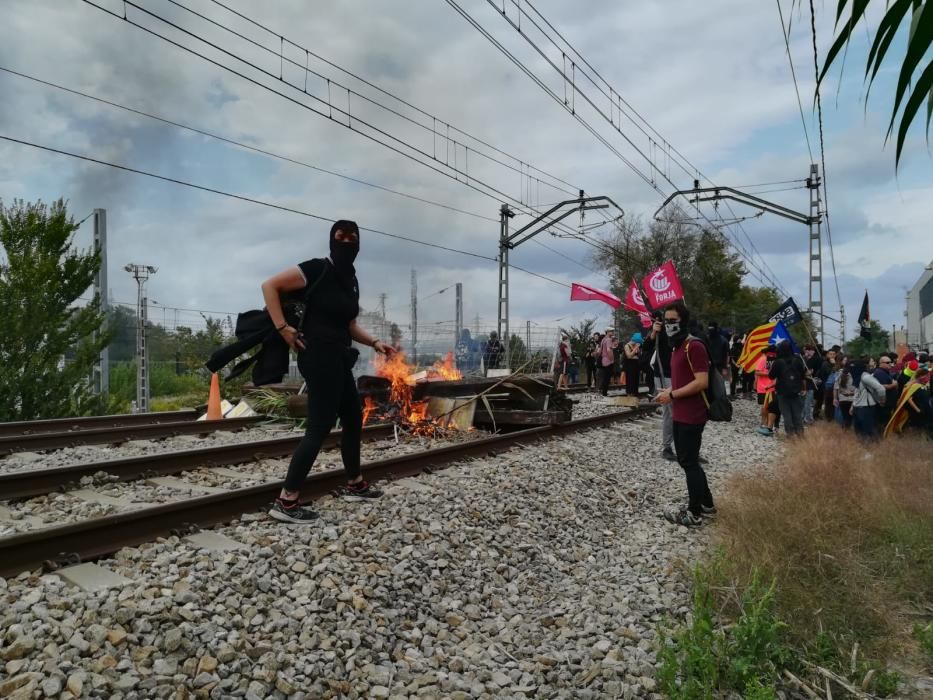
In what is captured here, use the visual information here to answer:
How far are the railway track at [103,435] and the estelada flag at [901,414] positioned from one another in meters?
11.0

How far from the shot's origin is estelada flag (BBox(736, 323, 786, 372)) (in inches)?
640

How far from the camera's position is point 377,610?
383 centimetres

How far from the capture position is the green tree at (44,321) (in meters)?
13.3

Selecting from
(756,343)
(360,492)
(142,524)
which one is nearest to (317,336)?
(360,492)

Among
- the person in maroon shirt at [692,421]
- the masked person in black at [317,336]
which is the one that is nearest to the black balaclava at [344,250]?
the masked person in black at [317,336]

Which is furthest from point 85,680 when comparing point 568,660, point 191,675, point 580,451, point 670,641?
point 580,451

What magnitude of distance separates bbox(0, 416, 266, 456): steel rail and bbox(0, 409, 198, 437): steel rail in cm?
120

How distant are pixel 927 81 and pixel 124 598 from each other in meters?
3.74

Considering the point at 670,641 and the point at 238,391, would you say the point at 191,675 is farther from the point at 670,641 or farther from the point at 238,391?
the point at 238,391

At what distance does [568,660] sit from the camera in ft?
12.0

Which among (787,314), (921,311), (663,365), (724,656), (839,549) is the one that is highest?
(921,311)

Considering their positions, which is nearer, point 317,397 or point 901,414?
point 317,397

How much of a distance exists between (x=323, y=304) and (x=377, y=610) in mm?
2184

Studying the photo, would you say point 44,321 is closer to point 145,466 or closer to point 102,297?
point 102,297
